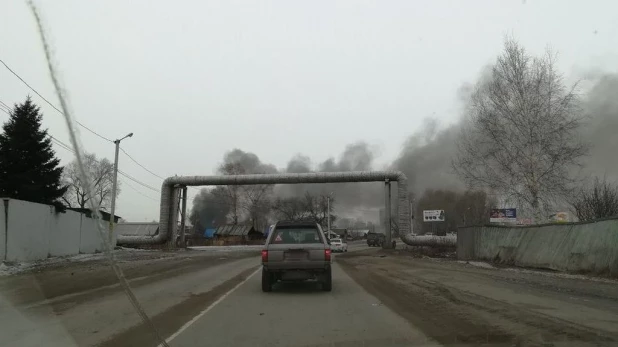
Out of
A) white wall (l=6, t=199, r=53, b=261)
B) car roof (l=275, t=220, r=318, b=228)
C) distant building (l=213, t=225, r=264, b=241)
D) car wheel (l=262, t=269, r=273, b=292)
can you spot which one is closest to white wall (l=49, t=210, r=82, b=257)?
white wall (l=6, t=199, r=53, b=261)

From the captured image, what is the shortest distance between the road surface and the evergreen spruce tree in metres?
23.5

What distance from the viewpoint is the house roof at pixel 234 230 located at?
8814 cm

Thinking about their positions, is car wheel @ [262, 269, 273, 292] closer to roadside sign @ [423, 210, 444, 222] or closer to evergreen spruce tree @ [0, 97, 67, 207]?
evergreen spruce tree @ [0, 97, 67, 207]

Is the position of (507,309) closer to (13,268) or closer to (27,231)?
(13,268)

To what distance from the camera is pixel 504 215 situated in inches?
1503

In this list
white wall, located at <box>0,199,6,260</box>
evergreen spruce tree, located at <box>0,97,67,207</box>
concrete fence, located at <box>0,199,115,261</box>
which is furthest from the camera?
evergreen spruce tree, located at <box>0,97,67,207</box>

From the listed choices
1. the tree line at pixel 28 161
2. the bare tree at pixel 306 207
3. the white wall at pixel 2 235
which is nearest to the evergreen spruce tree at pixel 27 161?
the tree line at pixel 28 161

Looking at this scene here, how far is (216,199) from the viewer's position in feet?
342

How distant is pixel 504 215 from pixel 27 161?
34921 millimetres

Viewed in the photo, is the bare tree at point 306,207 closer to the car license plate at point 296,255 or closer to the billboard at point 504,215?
the billboard at point 504,215

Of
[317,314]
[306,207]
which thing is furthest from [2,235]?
[306,207]

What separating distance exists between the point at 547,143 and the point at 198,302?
2762 cm

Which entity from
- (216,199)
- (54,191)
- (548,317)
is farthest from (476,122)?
(216,199)

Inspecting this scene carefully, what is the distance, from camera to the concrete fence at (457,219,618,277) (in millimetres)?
16578
